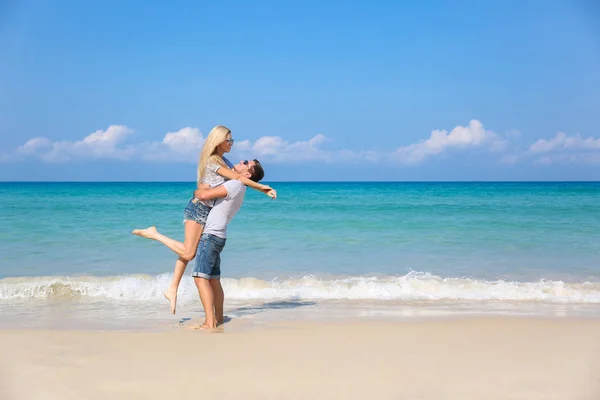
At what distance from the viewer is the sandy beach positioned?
3.68 m

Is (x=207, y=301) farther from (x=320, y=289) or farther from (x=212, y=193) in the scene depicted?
(x=320, y=289)

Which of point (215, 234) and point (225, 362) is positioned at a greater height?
point (215, 234)

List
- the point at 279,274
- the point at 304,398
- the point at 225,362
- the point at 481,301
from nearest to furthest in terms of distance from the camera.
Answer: the point at 304,398
the point at 225,362
the point at 481,301
the point at 279,274

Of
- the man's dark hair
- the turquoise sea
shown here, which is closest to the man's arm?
the man's dark hair

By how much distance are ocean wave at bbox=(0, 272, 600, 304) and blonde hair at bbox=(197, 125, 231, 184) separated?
2.53 m

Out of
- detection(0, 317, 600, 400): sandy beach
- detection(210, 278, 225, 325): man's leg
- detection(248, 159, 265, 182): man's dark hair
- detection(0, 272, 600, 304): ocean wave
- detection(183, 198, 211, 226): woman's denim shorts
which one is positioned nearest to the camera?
detection(0, 317, 600, 400): sandy beach

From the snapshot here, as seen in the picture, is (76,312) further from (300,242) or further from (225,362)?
(300,242)

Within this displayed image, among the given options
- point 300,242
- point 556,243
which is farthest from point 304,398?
point 556,243

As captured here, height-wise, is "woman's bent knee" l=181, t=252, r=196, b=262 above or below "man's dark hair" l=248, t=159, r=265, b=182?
below

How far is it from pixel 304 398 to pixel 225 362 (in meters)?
0.88

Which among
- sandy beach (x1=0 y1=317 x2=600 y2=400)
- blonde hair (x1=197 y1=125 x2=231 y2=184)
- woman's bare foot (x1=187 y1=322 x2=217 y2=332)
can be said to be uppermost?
blonde hair (x1=197 y1=125 x2=231 y2=184)

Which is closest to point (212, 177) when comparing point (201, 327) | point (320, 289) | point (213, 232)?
point (213, 232)

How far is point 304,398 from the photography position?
3580 millimetres

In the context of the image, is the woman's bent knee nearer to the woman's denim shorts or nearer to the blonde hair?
the woman's denim shorts
